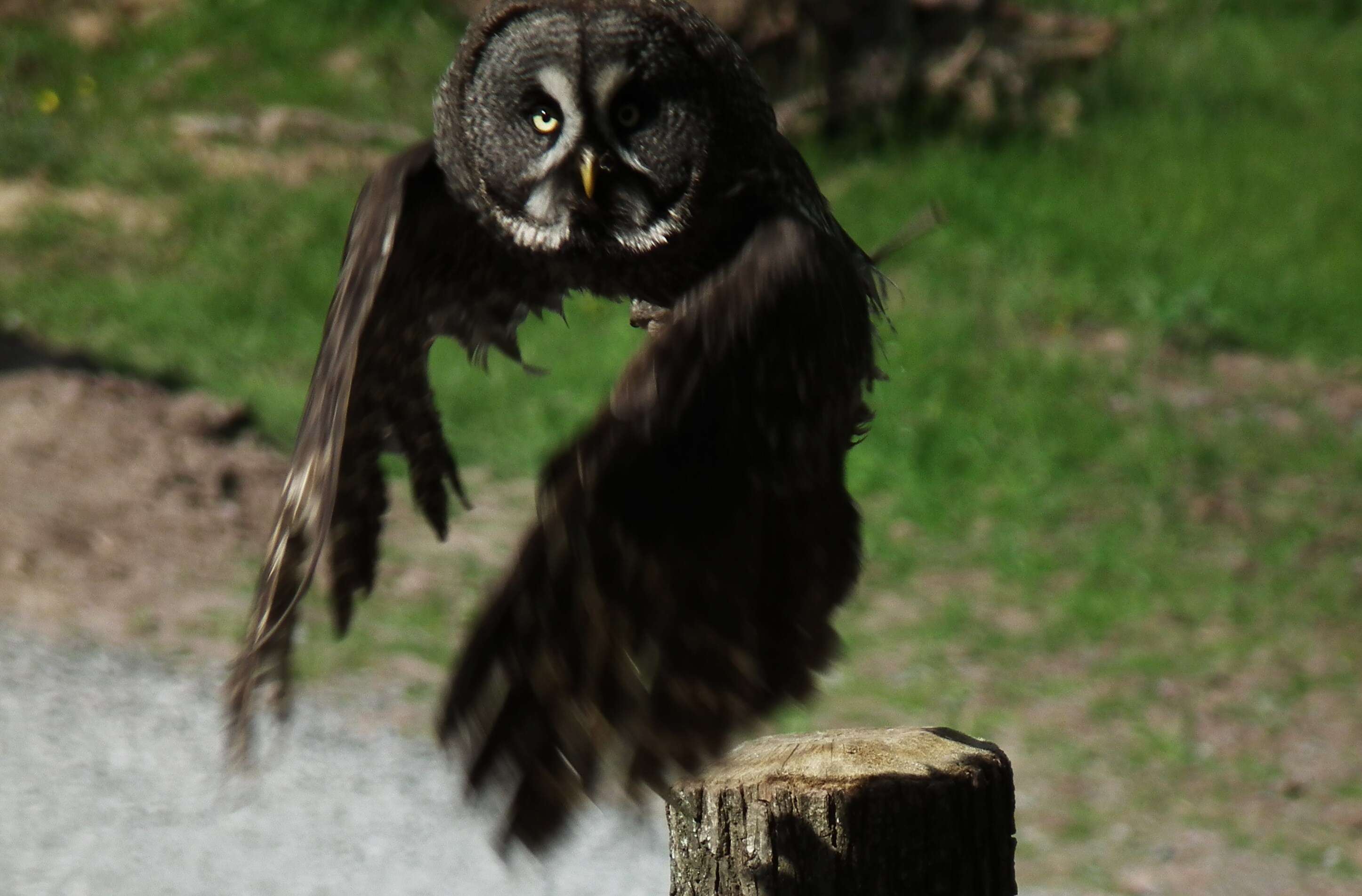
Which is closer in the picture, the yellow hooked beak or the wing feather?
the wing feather

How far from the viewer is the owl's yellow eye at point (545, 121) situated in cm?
273

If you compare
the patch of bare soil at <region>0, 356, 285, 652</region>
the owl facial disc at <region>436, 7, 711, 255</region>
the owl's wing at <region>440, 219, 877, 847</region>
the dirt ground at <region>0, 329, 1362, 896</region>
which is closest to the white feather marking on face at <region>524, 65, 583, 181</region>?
the owl facial disc at <region>436, 7, 711, 255</region>

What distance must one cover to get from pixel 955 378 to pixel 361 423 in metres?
4.70

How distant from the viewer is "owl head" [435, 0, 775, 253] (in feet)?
8.54

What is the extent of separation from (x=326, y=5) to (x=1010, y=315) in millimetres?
5093

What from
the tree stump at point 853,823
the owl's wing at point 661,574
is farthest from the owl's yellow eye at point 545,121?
the tree stump at point 853,823

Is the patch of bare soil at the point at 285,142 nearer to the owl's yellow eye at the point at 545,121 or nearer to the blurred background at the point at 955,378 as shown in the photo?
the blurred background at the point at 955,378

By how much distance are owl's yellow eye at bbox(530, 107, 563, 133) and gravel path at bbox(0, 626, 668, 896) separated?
67.1 inches

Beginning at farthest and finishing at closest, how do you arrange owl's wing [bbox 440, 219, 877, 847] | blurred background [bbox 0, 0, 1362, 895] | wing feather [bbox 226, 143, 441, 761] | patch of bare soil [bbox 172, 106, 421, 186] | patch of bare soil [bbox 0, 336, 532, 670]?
1. patch of bare soil [bbox 172, 106, 421, 186]
2. patch of bare soil [bbox 0, 336, 532, 670]
3. blurred background [bbox 0, 0, 1362, 895]
4. wing feather [bbox 226, 143, 441, 761]
5. owl's wing [bbox 440, 219, 877, 847]

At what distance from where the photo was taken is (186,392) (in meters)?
7.02

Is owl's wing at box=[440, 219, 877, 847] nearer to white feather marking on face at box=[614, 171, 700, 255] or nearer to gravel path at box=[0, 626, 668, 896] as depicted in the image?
white feather marking on face at box=[614, 171, 700, 255]

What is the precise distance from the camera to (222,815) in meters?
4.36

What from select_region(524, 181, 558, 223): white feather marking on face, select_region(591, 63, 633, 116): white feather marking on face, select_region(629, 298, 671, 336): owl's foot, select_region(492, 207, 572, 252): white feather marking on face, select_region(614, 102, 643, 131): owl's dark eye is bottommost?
select_region(629, 298, 671, 336): owl's foot

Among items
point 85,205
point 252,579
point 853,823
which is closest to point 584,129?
point 853,823
